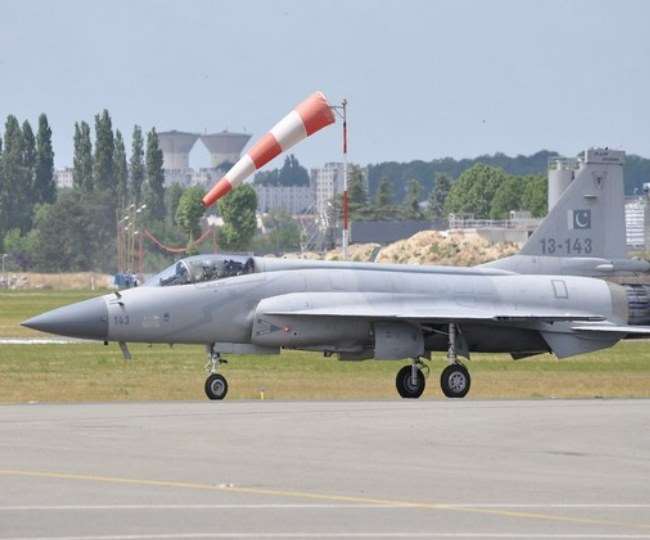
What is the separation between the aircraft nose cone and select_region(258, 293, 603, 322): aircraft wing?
2399 mm

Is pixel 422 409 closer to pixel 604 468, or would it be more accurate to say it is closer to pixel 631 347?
pixel 604 468

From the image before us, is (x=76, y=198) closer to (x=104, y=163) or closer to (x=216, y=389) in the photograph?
(x=104, y=163)

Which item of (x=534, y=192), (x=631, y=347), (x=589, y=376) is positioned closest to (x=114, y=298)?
(x=589, y=376)

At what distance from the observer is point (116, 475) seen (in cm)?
1452

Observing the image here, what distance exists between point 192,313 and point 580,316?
20.0ft

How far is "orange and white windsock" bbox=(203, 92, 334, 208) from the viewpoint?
34.2 meters

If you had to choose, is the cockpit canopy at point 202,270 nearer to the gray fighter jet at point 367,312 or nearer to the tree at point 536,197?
the gray fighter jet at point 367,312

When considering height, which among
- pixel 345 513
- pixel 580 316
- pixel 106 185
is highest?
pixel 106 185

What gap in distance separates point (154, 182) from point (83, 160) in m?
10.4

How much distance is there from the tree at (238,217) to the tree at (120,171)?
25.3 meters

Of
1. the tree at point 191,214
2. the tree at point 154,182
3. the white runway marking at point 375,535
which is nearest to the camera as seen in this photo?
the white runway marking at point 375,535

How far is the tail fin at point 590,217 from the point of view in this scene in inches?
1097

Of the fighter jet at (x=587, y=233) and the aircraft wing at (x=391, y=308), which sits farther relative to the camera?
the fighter jet at (x=587, y=233)

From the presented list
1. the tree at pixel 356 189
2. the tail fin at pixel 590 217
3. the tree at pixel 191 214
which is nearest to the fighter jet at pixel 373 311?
the tail fin at pixel 590 217
